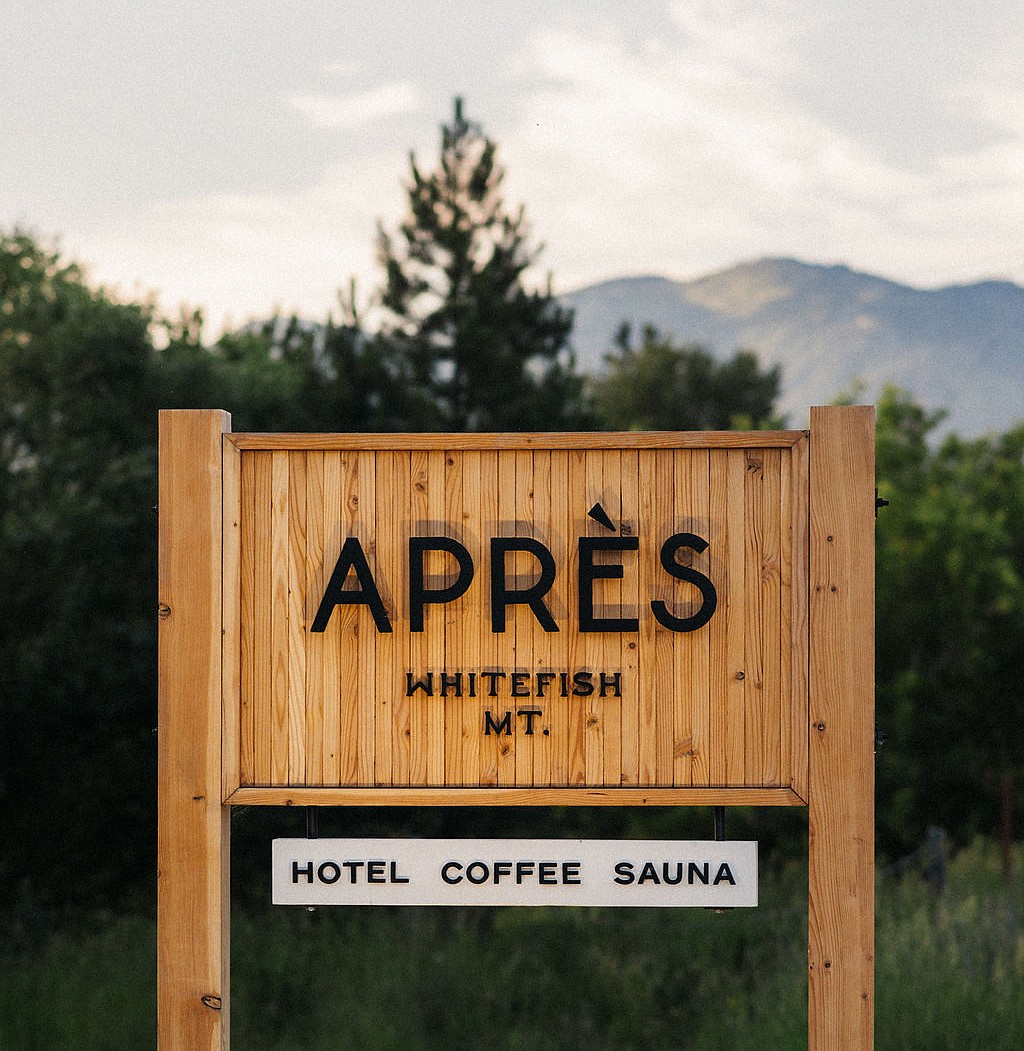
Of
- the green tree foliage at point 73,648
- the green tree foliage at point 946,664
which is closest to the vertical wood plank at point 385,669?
the green tree foliage at point 73,648

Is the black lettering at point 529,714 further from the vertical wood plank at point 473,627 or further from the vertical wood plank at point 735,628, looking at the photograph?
the vertical wood plank at point 735,628

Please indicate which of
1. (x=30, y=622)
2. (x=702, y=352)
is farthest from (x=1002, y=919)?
(x=702, y=352)

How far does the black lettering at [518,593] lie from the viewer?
3.59m

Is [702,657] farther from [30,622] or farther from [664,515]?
[30,622]

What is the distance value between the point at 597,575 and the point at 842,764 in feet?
3.33

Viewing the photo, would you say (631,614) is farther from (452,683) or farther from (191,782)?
(191,782)

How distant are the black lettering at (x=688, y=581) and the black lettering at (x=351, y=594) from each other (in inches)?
36.2

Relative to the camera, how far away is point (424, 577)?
362 cm

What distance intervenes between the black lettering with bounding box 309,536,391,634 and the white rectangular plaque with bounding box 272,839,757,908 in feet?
2.39

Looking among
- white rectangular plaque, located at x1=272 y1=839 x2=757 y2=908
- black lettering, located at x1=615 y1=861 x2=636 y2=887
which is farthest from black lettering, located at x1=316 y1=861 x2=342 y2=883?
black lettering, located at x1=615 y1=861 x2=636 y2=887

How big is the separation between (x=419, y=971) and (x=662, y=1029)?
1680 millimetres

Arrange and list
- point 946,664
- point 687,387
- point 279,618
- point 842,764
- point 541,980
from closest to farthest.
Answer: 1. point 842,764
2. point 279,618
3. point 541,980
4. point 946,664
5. point 687,387

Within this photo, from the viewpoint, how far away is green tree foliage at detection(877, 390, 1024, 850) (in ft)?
33.2

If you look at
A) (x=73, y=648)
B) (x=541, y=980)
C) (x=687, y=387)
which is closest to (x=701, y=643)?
Answer: (x=541, y=980)
